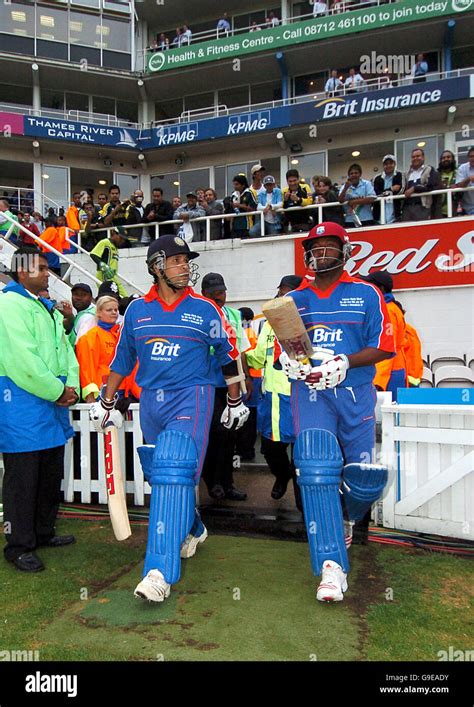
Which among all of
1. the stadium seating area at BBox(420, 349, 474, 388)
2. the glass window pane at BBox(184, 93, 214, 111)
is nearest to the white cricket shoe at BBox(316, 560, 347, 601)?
the stadium seating area at BBox(420, 349, 474, 388)

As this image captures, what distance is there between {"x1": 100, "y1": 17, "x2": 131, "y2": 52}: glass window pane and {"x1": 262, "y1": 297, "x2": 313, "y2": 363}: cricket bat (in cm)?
2218

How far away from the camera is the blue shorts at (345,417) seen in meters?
3.24

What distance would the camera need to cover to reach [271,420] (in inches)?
191

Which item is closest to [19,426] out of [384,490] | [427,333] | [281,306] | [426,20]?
[281,306]

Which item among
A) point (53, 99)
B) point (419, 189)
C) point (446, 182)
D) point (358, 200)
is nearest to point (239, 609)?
point (358, 200)

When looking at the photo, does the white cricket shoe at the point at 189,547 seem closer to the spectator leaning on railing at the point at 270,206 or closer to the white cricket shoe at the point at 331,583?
the white cricket shoe at the point at 331,583

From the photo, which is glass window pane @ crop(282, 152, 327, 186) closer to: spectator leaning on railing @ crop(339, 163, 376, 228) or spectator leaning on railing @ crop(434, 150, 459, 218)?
spectator leaning on railing @ crop(339, 163, 376, 228)

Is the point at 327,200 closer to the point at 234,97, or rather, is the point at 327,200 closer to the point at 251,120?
the point at 251,120

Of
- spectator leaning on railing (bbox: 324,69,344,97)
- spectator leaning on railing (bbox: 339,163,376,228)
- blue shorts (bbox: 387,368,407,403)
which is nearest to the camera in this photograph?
blue shorts (bbox: 387,368,407,403)

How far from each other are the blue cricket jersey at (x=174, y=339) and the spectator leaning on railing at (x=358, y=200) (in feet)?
27.0

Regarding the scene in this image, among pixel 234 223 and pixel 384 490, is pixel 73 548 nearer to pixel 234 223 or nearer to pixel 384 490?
pixel 384 490

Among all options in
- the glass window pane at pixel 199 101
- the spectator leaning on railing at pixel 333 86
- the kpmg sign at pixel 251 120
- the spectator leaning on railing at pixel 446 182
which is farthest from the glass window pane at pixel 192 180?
the spectator leaning on railing at pixel 446 182

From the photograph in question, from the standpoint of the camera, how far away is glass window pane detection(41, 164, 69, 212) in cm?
2033

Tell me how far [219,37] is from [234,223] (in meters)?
12.6
